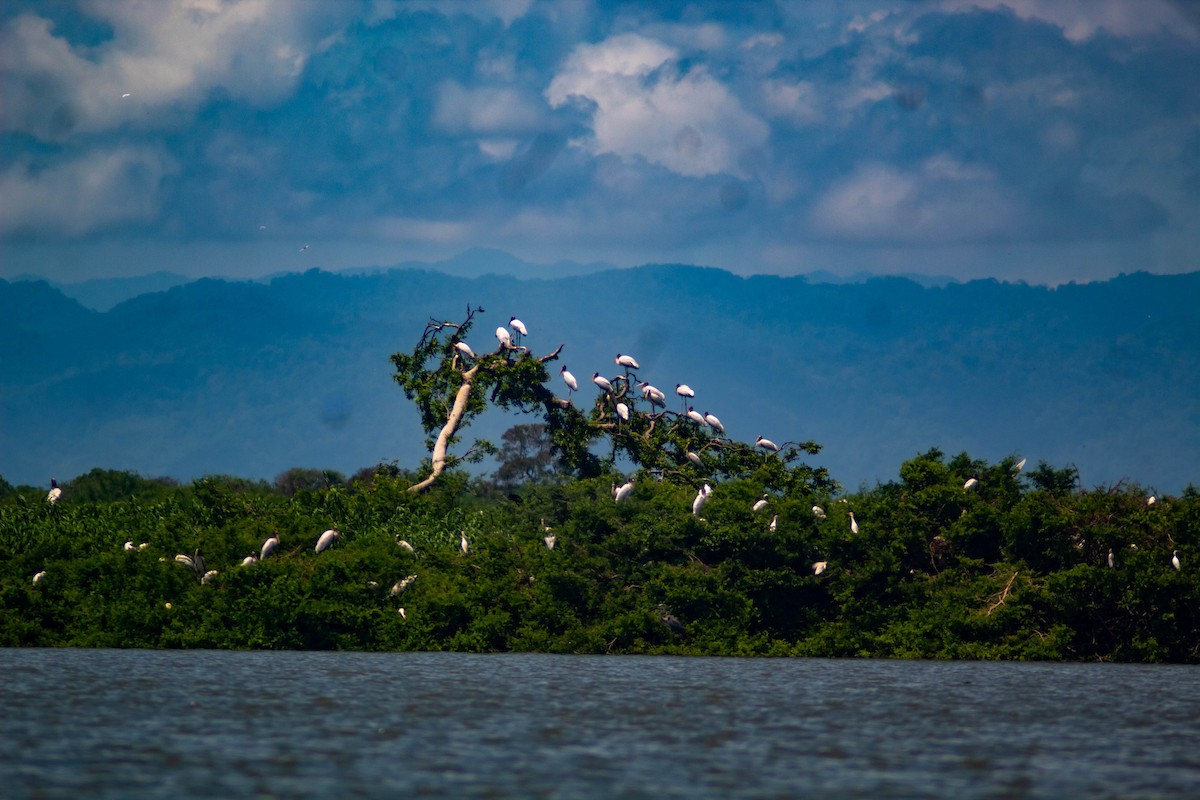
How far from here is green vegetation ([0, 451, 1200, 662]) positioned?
3381 centimetres

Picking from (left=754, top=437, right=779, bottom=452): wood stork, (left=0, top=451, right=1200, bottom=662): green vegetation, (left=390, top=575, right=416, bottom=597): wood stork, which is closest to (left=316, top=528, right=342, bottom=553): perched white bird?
(left=0, top=451, right=1200, bottom=662): green vegetation

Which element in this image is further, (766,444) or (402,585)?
(766,444)

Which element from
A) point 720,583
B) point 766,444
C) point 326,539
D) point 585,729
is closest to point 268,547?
point 326,539

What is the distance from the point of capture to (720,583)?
34500 mm

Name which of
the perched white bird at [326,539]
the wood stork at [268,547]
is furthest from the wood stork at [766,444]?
the wood stork at [268,547]

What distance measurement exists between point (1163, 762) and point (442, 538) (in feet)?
76.3

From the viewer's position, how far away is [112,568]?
36500 millimetres

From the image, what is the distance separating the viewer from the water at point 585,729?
17.1m

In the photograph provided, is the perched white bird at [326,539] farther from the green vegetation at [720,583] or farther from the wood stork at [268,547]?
the wood stork at [268,547]

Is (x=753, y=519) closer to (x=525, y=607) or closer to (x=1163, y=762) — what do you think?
(x=525, y=607)

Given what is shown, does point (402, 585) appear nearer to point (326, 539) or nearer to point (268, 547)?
point (326, 539)

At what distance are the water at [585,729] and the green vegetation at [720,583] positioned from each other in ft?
6.04

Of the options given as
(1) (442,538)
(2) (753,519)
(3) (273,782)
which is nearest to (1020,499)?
(2) (753,519)

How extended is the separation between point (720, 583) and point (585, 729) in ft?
43.5
